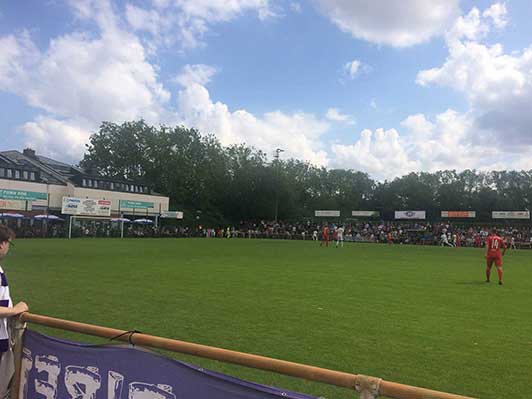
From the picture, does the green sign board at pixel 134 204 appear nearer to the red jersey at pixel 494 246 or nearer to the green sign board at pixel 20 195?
the green sign board at pixel 20 195

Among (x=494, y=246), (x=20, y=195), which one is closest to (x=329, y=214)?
(x=20, y=195)

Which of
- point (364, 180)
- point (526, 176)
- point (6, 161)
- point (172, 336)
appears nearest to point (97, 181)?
point (6, 161)

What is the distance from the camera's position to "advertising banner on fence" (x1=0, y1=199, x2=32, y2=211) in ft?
161

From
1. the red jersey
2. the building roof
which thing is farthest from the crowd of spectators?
the red jersey

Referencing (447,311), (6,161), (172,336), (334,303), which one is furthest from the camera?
(6,161)

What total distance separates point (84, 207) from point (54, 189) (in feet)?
33.5

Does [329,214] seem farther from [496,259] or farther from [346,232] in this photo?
[496,259]

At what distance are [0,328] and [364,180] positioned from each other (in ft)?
423

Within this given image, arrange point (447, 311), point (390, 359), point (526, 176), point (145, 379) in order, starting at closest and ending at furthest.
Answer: point (145, 379) → point (390, 359) → point (447, 311) → point (526, 176)

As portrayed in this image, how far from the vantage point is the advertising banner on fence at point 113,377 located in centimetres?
271

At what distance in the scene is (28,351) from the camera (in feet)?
12.2

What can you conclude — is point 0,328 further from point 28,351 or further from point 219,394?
point 219,394

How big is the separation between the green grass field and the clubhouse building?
129 ft

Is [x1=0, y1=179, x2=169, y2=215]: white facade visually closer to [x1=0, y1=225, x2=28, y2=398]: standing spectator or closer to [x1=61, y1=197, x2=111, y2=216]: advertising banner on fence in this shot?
[x1=61, y1=197, x2=111, y2=216]: advertising banner on fence
